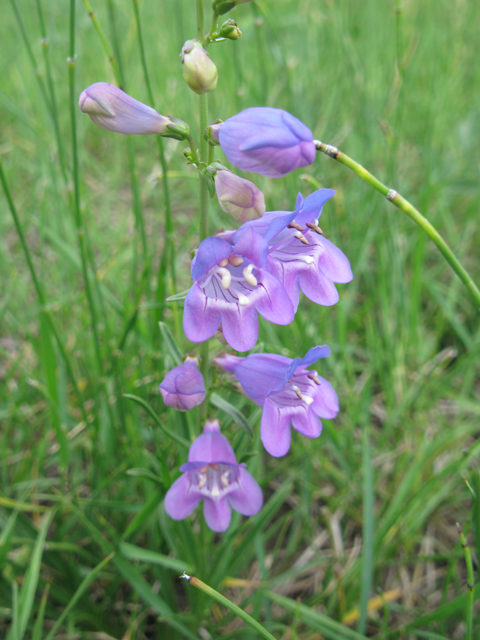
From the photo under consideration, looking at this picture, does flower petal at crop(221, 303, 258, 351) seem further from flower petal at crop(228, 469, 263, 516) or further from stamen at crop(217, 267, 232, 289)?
flower petal at crop(228, 469, 263, 516)

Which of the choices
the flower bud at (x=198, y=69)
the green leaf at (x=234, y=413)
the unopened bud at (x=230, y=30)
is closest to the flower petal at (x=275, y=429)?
the green leaf at (x=234, y=413)

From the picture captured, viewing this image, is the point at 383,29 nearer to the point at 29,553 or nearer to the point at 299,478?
the point at 299,478

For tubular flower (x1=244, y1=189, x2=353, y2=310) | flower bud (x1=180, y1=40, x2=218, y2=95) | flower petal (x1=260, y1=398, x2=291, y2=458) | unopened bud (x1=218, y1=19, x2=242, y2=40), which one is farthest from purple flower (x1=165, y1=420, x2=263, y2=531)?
unopened bud (x1=218, y1=19, x2=242, y2=40)

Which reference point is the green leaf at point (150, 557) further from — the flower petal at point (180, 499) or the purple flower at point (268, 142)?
the purple flower at point (268, 142)

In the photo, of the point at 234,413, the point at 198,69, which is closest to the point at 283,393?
the point at 234,413

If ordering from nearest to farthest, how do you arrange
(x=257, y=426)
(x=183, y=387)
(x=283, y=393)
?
(x=183, y=387), (x=283, y=393), (x=257, y=426)

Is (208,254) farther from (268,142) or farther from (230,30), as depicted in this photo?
(230,30)
